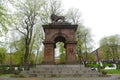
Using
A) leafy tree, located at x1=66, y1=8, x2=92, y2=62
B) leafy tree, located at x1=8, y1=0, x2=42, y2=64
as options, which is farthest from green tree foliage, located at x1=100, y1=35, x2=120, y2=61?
leafy tree, located at x1=8, y1=0, x2=42, y2=64

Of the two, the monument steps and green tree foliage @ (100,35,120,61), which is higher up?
green tree foliage @ (100,35,120,61)

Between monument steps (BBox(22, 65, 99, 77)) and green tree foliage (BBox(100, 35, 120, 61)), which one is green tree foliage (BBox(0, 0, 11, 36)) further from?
green tree foliage (BBox(100, 35, 120, 61))

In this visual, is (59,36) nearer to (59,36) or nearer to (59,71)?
(59,36)

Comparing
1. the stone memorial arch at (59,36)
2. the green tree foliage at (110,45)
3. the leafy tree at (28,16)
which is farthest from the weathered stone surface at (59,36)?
the green tree foliage at (110,45)

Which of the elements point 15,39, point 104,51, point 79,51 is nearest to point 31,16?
point 15,39

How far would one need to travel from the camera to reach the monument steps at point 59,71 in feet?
69.5

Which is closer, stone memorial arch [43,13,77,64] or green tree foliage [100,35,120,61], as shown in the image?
stone memorial arch [43,13,77,64]

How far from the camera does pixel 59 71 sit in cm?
2214

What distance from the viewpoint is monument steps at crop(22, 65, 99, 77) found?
2117cm

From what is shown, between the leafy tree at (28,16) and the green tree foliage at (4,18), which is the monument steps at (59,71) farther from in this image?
the leafy tree at (28,16)

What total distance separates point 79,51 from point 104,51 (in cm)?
3243

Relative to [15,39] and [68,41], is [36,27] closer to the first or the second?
[15,39]

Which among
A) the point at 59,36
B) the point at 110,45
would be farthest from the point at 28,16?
the point at 110,45

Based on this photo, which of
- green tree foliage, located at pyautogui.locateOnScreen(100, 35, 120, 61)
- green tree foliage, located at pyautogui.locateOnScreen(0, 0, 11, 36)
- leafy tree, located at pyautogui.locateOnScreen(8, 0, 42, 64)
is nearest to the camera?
green tree foliage, located at pyautogui.locateOnScreen(0, 0, 11, 36)
